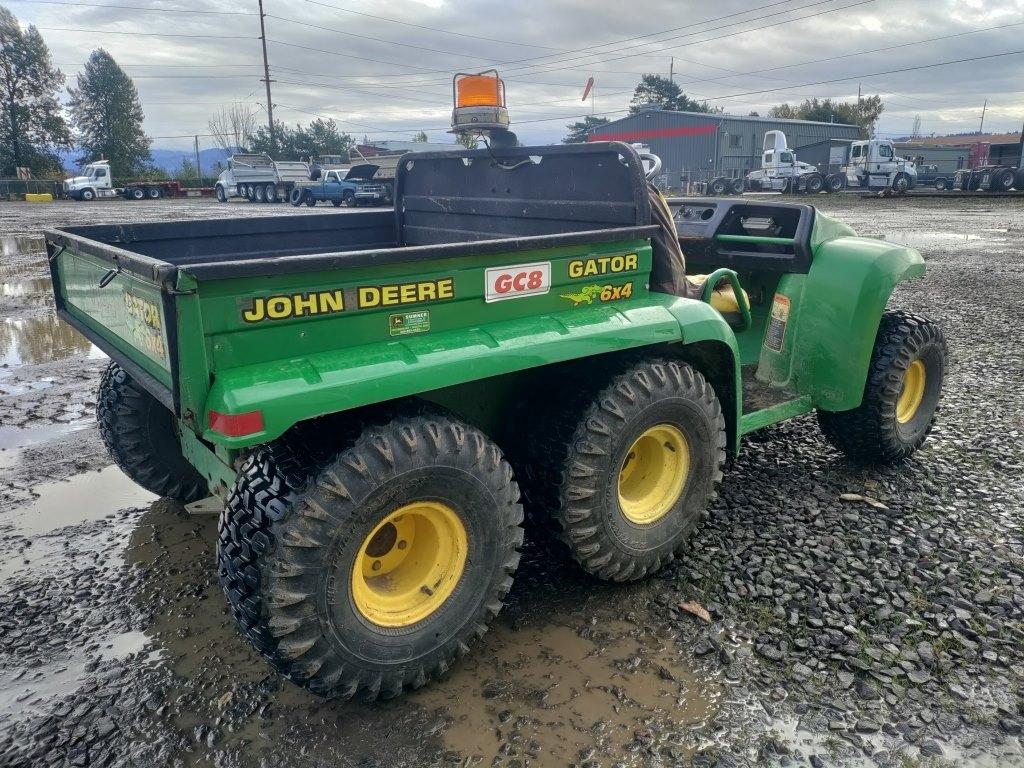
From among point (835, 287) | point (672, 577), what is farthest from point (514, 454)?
point (835, 287)

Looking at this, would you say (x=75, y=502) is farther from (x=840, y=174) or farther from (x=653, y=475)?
(x=840, y=174)

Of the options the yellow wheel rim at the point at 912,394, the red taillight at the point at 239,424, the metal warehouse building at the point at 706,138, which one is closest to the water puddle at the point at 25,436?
the red taillight at the point at 239,424

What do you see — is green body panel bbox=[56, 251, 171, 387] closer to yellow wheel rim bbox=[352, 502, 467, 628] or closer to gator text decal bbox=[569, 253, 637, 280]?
yellow wheel rim bbox=[352, 502, 467, 628]

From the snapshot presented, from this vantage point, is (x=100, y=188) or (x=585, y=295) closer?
(x=585, y=295)

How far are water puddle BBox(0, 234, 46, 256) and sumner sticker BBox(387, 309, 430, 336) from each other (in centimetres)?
1424

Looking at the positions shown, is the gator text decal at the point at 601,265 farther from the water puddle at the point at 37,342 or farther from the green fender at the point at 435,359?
the water puddle at the point at 37,342

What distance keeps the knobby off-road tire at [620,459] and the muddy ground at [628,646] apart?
0.23 metres

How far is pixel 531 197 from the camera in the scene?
384cm

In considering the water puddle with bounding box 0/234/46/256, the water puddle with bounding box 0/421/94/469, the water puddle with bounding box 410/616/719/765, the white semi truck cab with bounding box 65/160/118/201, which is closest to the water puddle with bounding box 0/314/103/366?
the water puddle with bounding box 0/421/94/469

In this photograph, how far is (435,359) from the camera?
2445 mm

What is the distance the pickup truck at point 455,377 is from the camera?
7.36ft

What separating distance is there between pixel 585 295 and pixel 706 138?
44.8 m

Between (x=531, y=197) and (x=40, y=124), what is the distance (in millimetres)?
61594

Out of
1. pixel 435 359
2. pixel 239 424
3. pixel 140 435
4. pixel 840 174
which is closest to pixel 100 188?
pixel 840 174
